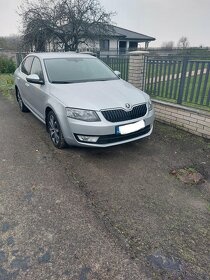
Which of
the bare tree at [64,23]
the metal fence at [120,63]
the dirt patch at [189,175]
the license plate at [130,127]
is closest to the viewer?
the dirt patch at [189,175]

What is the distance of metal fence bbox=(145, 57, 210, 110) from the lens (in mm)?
4473

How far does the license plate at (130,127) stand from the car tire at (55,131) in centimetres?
99

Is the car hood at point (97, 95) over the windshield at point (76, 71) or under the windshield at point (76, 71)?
under

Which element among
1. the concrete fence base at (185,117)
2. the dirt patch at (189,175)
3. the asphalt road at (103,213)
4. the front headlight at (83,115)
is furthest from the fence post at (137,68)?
the dirt patch at (189,175)

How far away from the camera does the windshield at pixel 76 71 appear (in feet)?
14.0

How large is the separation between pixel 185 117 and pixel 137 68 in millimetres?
1945

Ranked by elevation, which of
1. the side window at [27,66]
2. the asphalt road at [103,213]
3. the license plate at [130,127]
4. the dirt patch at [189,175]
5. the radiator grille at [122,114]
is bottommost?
the dirt patch at [189,175]

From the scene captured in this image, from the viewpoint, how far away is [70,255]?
6.77ft

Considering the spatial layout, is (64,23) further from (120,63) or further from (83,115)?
(83,115)

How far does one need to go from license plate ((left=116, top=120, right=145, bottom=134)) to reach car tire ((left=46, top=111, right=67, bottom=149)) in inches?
39.1

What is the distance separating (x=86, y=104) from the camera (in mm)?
3449

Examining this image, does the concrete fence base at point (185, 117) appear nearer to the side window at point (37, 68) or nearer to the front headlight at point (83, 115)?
the front headlight at point (83, 115)

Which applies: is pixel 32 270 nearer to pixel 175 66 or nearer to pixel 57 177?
pixel 57 177

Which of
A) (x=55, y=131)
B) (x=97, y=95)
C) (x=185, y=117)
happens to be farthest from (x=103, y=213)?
(x=185, y=117)
